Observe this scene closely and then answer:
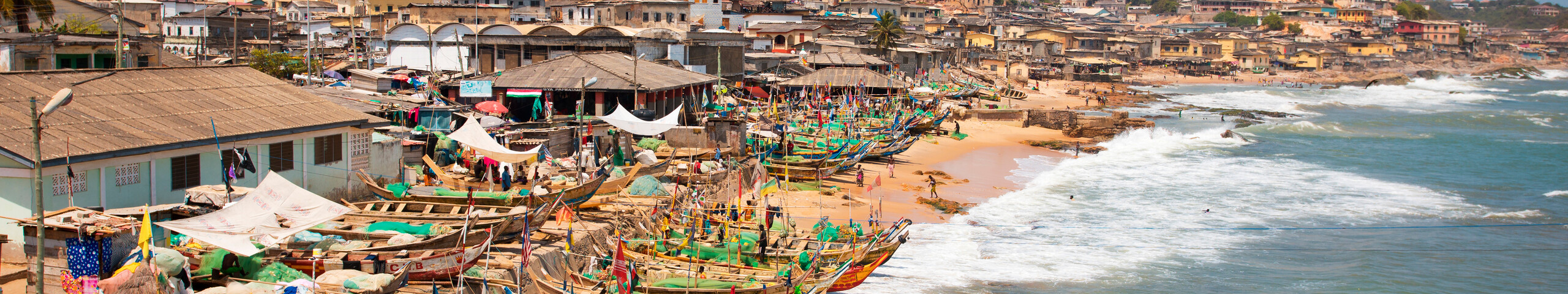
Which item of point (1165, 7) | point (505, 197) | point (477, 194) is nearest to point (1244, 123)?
point (505, 197)

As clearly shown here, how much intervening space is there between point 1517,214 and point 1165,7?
14266 cm

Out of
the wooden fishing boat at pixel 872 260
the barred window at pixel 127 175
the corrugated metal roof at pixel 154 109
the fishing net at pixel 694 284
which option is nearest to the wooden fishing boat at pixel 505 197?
the corrugated metal roof at pixel 154 109

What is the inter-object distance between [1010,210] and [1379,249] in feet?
26.8

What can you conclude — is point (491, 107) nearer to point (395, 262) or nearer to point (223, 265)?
point (395, 262)

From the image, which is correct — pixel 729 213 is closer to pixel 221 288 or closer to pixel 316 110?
pixel 316 110

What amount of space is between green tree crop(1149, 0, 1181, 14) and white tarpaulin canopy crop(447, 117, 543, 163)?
159m

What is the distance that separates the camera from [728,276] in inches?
706

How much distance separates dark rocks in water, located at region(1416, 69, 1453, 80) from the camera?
11406cm

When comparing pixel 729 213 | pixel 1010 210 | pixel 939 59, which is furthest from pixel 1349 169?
pixel 939 59

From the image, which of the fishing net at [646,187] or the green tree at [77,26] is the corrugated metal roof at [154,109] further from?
the green tree at [77,26]

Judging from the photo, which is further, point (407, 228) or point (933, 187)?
point (933, 187)

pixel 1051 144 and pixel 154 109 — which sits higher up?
pixel 154 109

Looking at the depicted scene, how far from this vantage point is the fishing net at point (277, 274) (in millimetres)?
14633

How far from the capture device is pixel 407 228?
17297 millimetres
